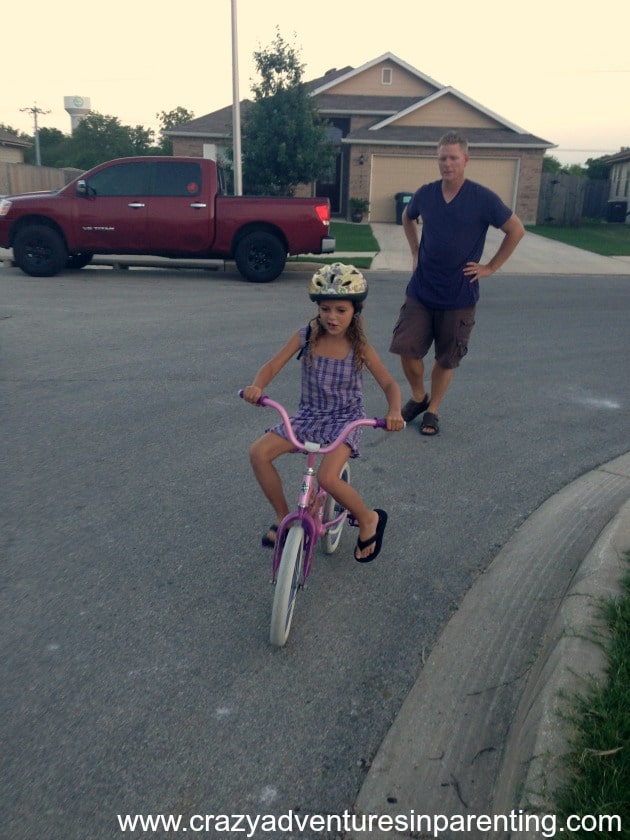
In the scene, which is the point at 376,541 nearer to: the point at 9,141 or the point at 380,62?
the point at 380,62

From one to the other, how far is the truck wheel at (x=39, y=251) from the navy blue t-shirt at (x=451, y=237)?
9.28 metres

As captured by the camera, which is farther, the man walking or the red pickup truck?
the red pickup truck

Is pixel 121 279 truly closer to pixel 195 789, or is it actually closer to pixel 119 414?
pixel 119 414

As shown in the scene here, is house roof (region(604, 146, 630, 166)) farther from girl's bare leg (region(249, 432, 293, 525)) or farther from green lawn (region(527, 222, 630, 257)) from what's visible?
girl's bare leg (region(249, 432, 293, 525))

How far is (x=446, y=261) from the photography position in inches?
233

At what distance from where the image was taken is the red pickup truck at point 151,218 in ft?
44.7

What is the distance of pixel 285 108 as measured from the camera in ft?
76.9

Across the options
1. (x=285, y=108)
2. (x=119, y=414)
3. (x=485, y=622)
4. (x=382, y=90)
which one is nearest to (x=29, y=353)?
(x=119, y=414)

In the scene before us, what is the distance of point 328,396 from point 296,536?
0.83 metres

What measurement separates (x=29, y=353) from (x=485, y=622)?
21.2 ft

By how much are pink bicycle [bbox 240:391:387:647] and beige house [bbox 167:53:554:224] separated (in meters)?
28.2

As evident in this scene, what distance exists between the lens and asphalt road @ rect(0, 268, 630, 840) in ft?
8.80

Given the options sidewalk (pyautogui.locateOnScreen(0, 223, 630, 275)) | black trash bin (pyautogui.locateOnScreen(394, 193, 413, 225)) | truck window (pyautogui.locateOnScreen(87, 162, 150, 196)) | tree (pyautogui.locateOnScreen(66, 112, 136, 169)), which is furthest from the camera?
tree (pyautogui.locateOnScreen(66, 112, 136, 169))

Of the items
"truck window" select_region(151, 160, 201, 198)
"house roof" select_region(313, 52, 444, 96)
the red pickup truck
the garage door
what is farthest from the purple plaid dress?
"house roof" select_region(313, 52, 444, 96)
